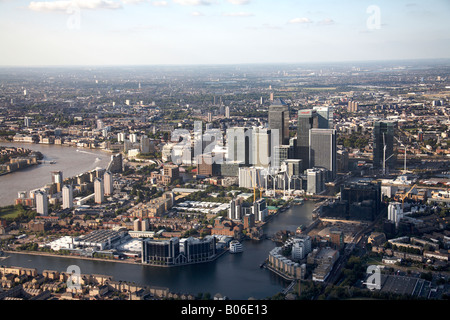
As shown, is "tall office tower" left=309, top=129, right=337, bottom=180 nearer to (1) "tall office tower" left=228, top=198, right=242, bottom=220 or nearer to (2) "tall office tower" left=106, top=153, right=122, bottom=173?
(1) "tall office tower" left=228, top=198, right=242, bottom=220

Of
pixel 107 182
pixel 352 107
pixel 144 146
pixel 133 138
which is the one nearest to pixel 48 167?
pixel 144 146

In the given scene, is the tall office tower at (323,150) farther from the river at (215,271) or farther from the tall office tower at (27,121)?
the tall office tower at (27,121)

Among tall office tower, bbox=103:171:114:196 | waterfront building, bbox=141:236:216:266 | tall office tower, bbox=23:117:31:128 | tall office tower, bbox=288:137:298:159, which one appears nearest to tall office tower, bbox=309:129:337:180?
tall office tower, bbox=288:137:298:159

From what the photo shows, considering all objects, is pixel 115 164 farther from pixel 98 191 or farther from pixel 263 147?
pixel 263 147

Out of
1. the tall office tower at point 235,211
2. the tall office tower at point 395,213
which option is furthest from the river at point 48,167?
the tall office tower at point 395,213
